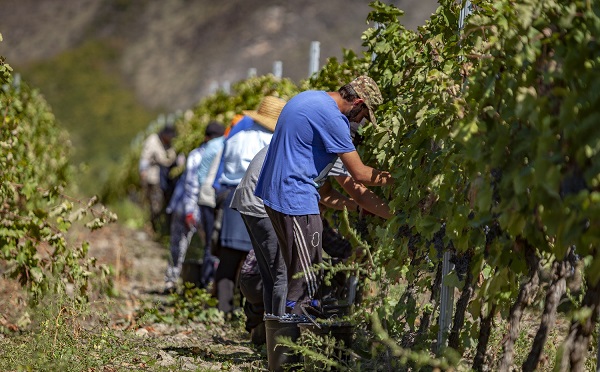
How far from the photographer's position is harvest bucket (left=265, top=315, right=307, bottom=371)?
5008 mm

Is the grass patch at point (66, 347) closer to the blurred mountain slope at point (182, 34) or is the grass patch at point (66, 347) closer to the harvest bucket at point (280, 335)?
the harvest bucket at point (280, 335)

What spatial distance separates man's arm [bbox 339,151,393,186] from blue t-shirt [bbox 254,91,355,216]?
0.13ft

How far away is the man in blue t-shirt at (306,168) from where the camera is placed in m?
4.97

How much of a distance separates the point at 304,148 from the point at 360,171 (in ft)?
1.00

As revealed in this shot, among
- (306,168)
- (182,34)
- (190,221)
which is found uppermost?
(182,34)

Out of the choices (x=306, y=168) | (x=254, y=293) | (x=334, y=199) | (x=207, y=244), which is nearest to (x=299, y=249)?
(x=306, y=168)

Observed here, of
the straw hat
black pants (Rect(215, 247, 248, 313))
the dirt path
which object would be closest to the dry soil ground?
the dirt path

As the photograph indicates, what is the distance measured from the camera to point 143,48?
58.9 meters

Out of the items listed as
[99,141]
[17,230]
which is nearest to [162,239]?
[17,230]

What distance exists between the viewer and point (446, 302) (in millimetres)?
4801

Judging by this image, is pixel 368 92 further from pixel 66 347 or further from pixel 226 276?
pixel 226 276

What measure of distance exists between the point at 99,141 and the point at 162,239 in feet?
109

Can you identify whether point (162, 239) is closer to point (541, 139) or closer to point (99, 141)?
point (541, 139)

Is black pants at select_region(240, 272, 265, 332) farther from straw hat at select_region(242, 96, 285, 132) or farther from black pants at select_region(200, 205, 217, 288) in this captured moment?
black pants at select_region(200, 205, 217, 288)
